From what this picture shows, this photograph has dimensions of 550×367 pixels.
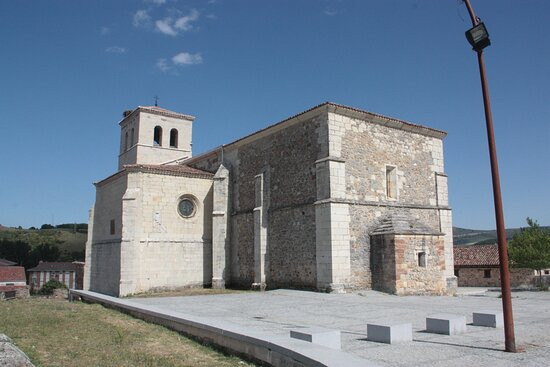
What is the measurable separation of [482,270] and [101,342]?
3131cm

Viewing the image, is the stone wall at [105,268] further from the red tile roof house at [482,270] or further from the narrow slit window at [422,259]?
the red tile roof house at [482,270]

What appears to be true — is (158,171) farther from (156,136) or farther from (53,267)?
(53,267)

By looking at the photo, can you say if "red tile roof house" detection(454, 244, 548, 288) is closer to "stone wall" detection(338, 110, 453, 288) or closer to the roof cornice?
"stone wall" detection(338, 110, 453, 288)

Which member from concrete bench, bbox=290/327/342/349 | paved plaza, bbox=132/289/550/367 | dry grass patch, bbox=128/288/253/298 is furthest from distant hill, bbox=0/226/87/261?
concrete bench, bbox=290/327/342/349

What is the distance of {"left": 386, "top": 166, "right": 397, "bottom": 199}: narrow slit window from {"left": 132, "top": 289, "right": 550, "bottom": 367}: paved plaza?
4466mm

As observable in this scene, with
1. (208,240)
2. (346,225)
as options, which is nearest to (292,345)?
(346,225)

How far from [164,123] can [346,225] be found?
1721 cm

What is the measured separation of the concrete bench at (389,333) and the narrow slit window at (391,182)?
1180 centimetres

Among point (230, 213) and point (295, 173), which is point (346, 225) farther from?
point (230, 213)

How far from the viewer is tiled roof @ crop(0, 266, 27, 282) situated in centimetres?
5984

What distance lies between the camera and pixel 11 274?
6038 centimetres

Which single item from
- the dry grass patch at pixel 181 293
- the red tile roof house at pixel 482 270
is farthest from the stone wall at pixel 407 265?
the red tile roof house at pixel 482 270

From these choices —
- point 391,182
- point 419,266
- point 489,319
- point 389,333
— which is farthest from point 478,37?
point 391,182

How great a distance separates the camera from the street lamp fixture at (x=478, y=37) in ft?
22.4
